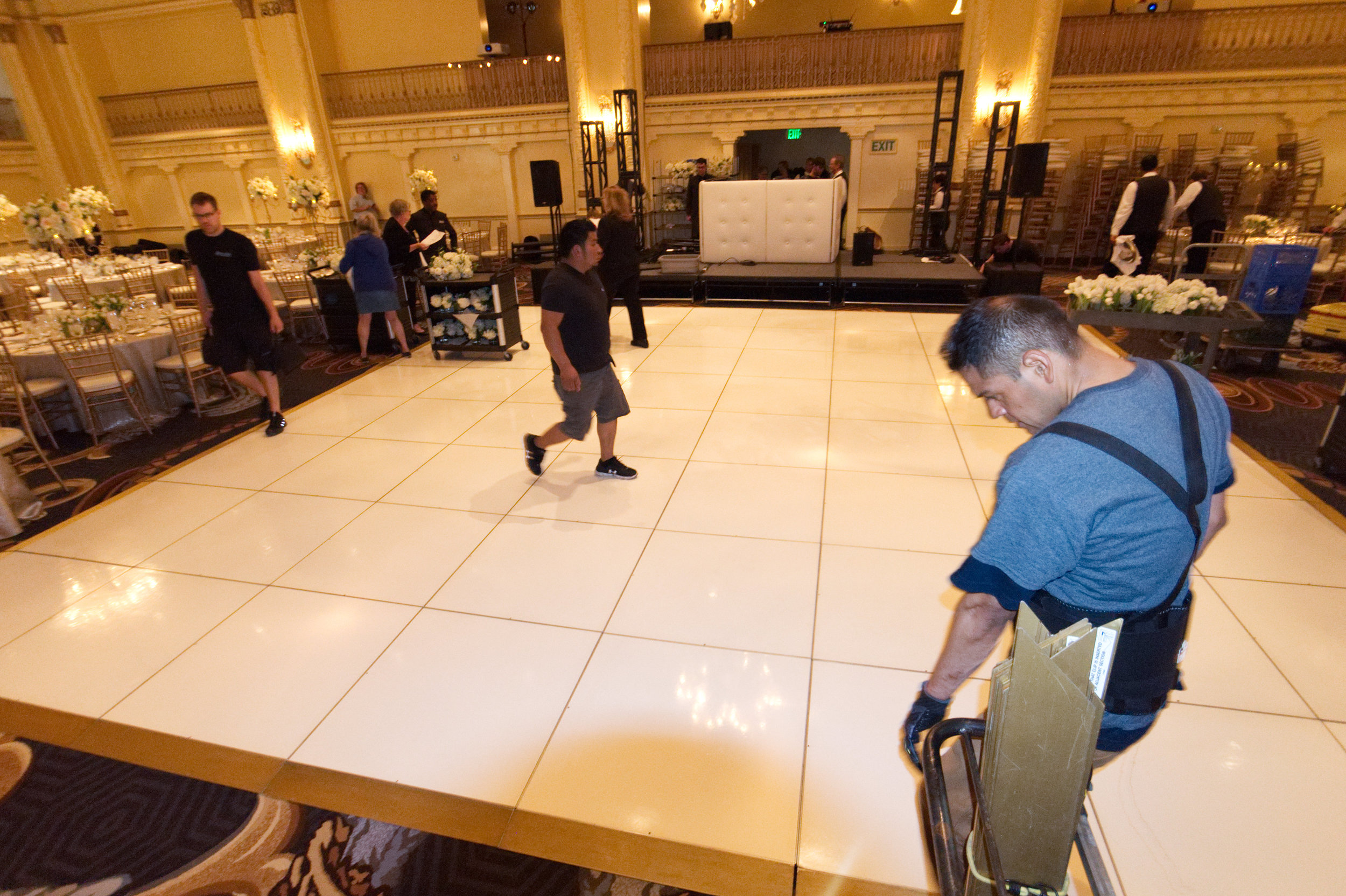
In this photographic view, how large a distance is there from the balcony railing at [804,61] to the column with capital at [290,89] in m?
6.70

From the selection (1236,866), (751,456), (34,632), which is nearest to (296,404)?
(34,632)

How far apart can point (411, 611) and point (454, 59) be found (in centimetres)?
1394

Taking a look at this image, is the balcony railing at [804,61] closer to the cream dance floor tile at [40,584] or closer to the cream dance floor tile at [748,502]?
the cream dance floor tile at [748,502]

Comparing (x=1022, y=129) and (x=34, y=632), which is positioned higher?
(x=1022, y=129)

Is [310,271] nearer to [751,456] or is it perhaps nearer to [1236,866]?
[751,456]

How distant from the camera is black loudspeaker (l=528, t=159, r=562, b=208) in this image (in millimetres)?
8781

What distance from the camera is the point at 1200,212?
22.3 feet

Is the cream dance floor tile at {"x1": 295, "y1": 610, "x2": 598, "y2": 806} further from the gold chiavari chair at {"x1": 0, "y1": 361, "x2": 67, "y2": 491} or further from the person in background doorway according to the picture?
the person in background doorway

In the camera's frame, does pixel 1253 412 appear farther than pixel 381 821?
Yes

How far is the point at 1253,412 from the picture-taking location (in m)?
4.32

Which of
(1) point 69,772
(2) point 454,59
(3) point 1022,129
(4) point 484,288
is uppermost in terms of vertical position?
(2) point 454,59

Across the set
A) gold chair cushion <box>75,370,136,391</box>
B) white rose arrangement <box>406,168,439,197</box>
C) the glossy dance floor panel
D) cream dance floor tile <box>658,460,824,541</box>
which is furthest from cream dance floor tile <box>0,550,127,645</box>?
white rose arrangement <box>406,168,439,197</box>

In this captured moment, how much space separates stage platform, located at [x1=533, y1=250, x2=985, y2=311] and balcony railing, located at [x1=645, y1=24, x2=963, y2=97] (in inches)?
180

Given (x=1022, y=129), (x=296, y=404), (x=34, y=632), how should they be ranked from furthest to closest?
(x=1022, y=129), (x=296, y=404), (x=34, y=632)
